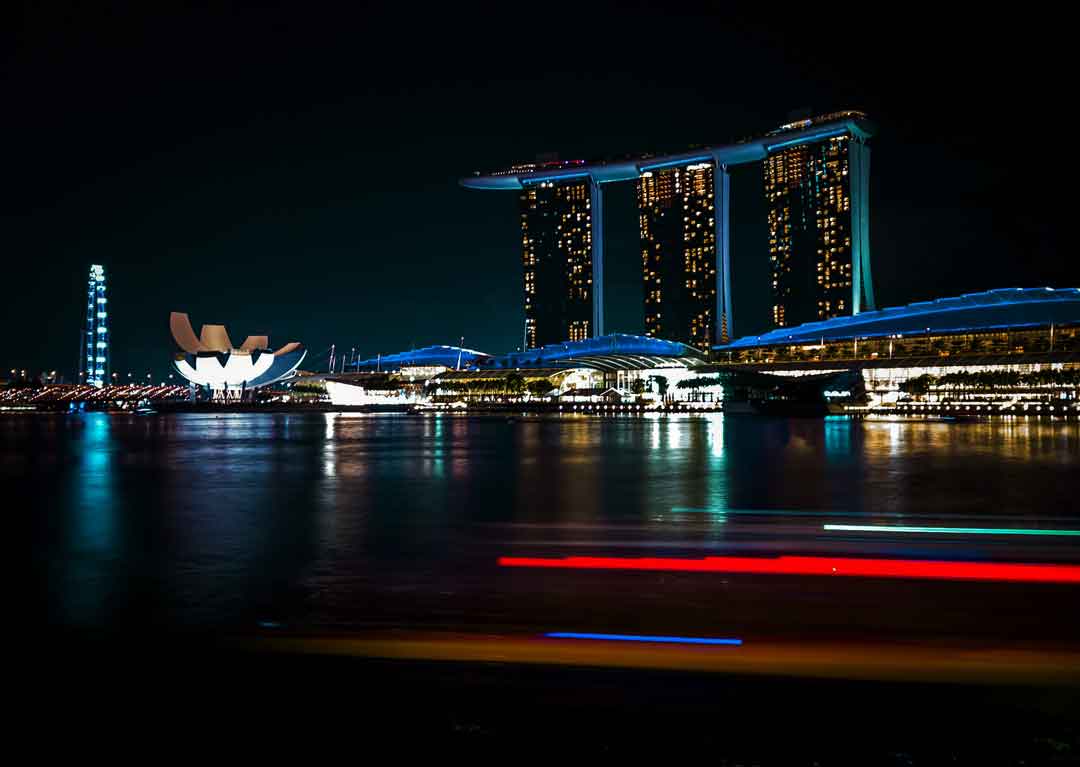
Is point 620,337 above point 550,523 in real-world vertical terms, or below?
above

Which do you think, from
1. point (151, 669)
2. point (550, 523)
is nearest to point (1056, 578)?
point (550, 523)

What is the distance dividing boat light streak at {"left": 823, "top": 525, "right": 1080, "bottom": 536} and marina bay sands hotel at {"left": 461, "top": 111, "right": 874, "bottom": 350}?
3111 inches

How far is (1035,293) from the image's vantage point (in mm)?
60562

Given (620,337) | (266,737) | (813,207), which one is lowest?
(266,737)

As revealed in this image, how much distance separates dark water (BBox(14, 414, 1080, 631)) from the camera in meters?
5.54

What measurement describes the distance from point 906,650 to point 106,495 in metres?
10.8

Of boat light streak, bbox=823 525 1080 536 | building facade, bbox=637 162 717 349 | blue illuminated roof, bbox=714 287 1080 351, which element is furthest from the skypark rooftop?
boat light streak, bbox=823 525 1080 536

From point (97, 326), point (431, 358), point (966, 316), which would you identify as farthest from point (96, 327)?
point (966, 316)

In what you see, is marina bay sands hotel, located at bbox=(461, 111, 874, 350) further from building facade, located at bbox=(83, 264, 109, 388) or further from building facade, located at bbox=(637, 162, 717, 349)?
building facade, located at bbox=(83, 264, 109, 388)

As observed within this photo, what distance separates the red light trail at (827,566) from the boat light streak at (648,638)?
6.31 ft

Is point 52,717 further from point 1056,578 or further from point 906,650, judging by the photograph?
point 1056,578

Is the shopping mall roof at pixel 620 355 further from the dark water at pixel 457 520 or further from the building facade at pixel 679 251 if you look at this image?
the dark water at pixel 457 520

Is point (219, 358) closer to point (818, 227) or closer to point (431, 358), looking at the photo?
point (431, 358)

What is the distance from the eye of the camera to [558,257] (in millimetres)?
118688
